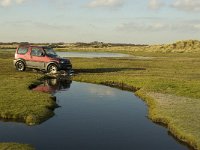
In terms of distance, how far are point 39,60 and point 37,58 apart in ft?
1.08

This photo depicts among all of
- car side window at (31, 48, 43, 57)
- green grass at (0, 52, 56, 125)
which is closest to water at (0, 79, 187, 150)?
green grass at (0, 52, 56, 125)

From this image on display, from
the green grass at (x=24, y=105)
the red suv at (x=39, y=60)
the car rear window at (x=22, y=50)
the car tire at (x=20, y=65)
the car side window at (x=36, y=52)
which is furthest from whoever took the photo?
the car tire at (x=20, y=65)

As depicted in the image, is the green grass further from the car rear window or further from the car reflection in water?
the car rear window

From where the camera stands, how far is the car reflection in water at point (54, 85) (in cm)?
2814

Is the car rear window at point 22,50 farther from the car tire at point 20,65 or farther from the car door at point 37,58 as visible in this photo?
the car tire at point 20,65

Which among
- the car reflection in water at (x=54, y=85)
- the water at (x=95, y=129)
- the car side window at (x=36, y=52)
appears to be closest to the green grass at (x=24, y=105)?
the water at (x=95, y=129)

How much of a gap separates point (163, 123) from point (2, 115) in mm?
7944

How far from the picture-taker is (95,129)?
1642cm

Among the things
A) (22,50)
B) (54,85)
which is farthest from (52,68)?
(54,85)

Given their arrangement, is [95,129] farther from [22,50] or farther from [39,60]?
[22,50]

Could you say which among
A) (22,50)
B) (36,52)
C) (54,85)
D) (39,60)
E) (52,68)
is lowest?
(54,85)

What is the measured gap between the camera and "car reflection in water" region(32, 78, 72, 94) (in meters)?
28.1

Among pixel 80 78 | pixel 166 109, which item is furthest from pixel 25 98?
pixel 80 78

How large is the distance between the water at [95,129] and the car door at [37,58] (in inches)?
604
